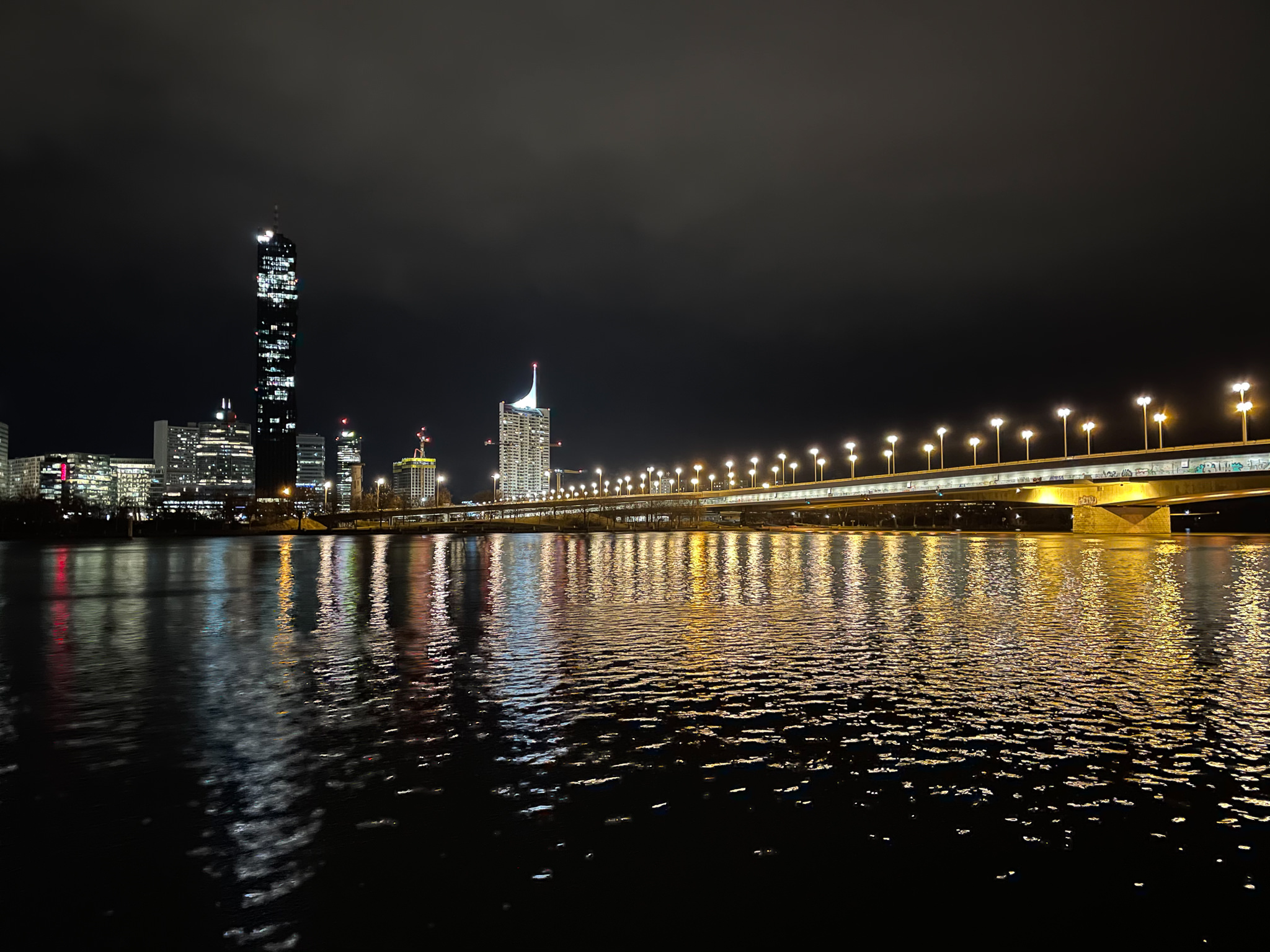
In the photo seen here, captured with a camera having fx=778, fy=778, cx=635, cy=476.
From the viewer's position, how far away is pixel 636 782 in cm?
1041

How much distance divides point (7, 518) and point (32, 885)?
16796 centimetres

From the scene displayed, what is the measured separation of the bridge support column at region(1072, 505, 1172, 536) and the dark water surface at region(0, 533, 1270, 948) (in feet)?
341

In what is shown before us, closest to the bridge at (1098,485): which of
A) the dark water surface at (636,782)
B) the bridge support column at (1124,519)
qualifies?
the bridge support column at (1124,519)

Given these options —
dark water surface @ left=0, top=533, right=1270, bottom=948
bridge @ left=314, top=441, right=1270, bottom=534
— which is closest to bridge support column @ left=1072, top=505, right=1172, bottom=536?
bridge @ left=314, top=441, right=1270, bottom=534

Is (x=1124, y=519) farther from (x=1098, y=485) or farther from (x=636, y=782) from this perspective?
(x=636, y=782)

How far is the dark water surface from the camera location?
7.15 meters

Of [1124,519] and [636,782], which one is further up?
[636,782]

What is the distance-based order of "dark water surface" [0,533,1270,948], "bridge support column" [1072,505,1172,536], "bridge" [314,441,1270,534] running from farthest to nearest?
1. "bridge support column" [1072,505,1172,536]
2. "bridge" [314,441,1270,534]
3. "dark water surface" [0,533,1270,948]

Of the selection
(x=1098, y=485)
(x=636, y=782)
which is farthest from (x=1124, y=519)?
(x=636, y=782)

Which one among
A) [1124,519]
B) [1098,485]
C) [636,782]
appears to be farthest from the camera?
[1124,519]

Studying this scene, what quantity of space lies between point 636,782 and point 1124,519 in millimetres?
128396

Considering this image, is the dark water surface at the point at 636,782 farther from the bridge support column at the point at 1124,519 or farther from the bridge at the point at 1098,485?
the bridge support column at the point at 1124,519

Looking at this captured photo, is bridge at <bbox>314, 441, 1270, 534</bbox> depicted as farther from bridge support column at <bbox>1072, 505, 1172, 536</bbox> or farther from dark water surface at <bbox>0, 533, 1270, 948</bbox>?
dark water surface at <bbox>0, 533, 1270, 948</bbox>

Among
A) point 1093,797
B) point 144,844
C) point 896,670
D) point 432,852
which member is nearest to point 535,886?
point 432,852
